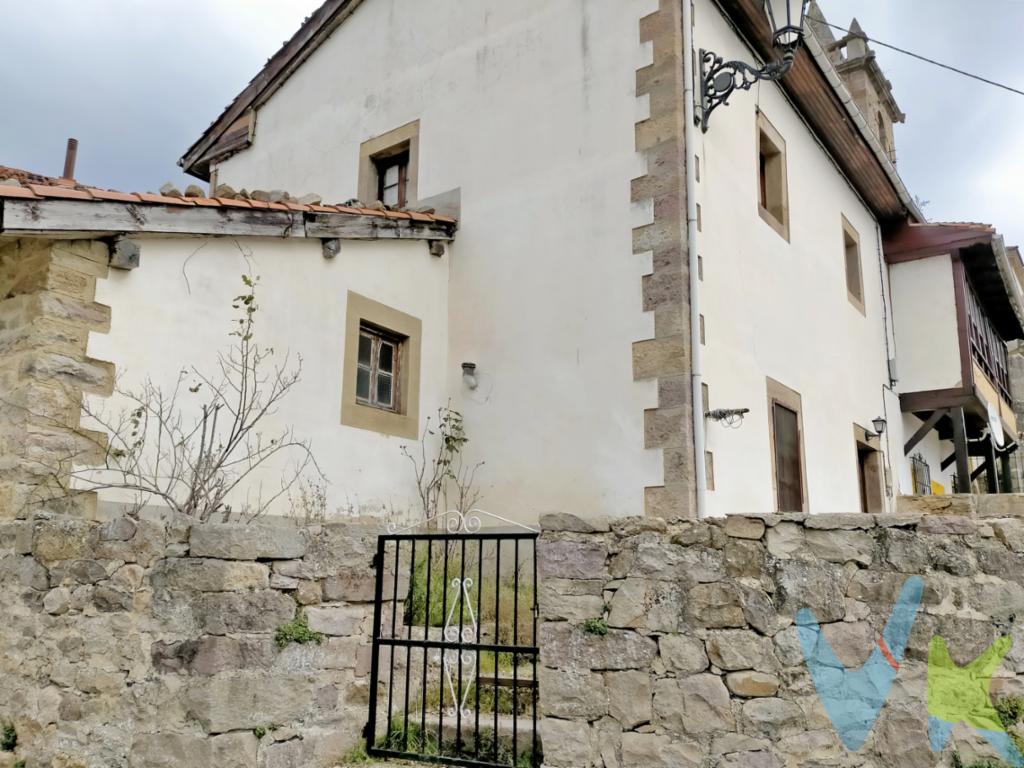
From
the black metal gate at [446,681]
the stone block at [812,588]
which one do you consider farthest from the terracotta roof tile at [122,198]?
the stone block at [812,588]

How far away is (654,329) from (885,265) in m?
7.69

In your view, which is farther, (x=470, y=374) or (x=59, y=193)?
(x=470, y=374)

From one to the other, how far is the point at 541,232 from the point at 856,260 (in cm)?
610

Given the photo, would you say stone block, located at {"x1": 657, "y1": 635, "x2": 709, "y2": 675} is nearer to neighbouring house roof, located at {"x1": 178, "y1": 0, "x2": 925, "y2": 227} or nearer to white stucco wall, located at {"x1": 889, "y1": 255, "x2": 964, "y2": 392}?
neighbouring house roof, located at {"x1": 178, "y1": 0, "x2": 925, "y2": 227}

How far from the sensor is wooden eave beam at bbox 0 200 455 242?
514 centimetres

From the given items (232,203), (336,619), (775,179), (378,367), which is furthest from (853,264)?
(336,619)

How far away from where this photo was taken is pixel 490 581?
22.1ft

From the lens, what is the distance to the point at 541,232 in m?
8.22

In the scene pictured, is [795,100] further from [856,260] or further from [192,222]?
[192,222]

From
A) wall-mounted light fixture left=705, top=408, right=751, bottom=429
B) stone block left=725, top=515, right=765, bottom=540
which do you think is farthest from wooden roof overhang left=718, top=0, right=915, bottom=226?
stone block left=725, top=515, right=765, bottom=540

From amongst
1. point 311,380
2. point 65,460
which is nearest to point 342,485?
point 311,380

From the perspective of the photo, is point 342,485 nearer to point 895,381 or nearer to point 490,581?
point 490,581

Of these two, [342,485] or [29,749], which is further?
[342,485]

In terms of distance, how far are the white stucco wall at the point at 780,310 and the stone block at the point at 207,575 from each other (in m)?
4.17
